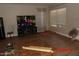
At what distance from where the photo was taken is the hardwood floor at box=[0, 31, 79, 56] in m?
1.76

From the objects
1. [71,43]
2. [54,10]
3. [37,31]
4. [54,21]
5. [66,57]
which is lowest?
[66,57]

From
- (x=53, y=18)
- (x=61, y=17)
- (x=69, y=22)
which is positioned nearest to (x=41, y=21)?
(x=53, y=18)

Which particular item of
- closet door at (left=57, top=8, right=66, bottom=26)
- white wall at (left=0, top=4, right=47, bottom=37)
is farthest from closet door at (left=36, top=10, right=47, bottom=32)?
closet door at (left=57, top=8, right=66, bottom=26)

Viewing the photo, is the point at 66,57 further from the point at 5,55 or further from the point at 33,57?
the point at 5,55

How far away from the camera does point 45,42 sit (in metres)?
2.03

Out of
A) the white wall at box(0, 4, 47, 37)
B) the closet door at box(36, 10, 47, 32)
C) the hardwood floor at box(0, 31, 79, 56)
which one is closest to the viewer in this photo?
the hardwood floor at box(0, 31, 79, 56)

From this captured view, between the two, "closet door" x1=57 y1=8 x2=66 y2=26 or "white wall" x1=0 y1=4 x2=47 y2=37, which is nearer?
"white wall" x1=0 y1=4 x2=47 y2=37

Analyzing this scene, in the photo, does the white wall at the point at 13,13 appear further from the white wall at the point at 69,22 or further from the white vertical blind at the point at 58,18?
the white wall at the point at 69,22

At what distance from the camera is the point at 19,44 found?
6.51 ft

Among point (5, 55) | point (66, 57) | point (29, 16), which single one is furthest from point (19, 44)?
point (66, 57)

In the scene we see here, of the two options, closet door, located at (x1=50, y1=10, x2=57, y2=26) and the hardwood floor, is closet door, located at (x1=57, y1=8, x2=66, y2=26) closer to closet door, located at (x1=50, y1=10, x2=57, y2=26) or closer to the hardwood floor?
closet door, located at (x1=50, y1=10, x2=57, y2=26)

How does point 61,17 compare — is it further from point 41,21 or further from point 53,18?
point 41,21

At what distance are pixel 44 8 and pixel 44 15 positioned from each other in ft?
0.52

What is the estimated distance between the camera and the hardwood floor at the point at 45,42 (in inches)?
69.4
